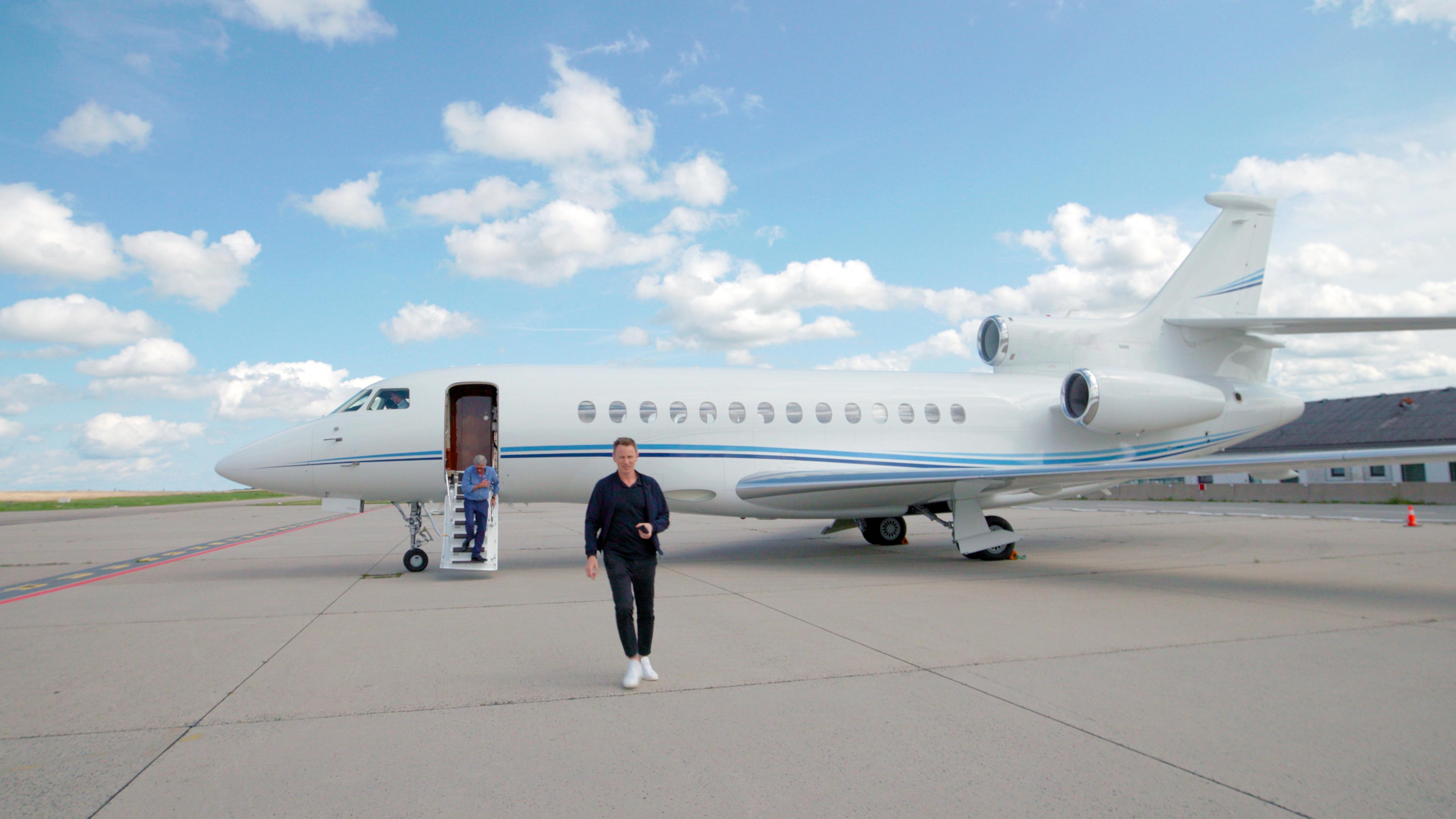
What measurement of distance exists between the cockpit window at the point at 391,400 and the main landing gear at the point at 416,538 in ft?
5.18

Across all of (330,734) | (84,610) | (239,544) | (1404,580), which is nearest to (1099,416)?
(1404,580)

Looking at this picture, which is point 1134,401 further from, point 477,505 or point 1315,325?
point 477,505

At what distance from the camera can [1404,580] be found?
10.1 metres

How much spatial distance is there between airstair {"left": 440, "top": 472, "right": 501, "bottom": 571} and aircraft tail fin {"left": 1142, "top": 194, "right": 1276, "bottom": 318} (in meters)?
12.9

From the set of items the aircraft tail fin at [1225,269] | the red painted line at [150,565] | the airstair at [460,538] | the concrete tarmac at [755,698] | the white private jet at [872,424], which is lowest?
the red painted line at [150,565]

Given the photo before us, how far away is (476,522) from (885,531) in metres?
8.30

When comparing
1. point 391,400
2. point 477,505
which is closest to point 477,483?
point 477,505

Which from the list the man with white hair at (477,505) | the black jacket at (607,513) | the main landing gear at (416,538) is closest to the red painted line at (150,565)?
the main landing gear at (416,538)

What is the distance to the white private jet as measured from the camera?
12.3 meters

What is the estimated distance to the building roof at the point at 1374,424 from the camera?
40625mm

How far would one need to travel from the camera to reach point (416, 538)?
13.1 meters

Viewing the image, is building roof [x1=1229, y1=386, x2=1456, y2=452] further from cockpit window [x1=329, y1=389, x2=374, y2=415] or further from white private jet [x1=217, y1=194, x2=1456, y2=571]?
cockpit window [x1=329, y1=389, x2=374, y2=415]

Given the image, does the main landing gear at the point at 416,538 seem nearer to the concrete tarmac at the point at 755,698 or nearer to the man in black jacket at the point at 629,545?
the concrete tarmac at the point at 755,698

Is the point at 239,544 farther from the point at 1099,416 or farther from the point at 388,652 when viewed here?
the point at 1099,416
